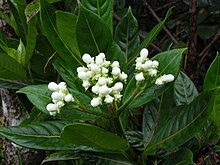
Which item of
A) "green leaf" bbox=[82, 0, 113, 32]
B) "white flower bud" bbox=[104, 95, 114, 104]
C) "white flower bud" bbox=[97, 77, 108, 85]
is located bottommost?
"white flower bud" bbox=[104, 95, 114, 104]

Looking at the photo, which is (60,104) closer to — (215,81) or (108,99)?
(108,99)

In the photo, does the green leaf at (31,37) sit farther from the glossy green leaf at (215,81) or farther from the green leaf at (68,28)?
the glossy green leaf at (215,81)

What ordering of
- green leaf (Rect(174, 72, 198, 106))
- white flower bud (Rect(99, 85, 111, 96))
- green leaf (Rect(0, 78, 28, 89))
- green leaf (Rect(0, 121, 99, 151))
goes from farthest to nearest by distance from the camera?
green leaf (Rect(0, 78, 28, 89)) < green leaf (Rect(174, 72, 198, 106)) < green leaf (Rect(0, 121, 99, 151)) < white flower bud (Rect(99, 85, 111, 96))

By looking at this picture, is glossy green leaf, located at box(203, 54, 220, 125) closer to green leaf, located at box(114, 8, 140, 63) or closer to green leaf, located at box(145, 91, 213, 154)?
green leaf, located at box(145, 91, 213, 154)

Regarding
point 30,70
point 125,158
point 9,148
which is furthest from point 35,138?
point 9,148

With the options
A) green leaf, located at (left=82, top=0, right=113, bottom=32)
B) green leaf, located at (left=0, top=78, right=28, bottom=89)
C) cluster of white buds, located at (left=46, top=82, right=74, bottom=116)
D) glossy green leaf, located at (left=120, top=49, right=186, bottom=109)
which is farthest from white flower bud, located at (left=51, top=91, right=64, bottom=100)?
green leaf, located at (left=0, top=78, right=28, bottom=89)

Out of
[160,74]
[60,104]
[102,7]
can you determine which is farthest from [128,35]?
[60,104]

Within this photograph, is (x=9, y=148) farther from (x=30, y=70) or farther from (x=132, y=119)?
(x=132, y=119)
